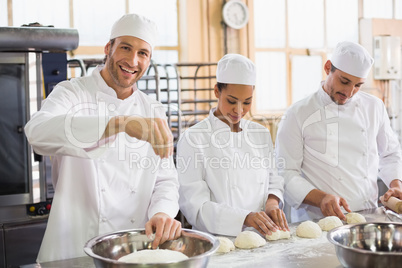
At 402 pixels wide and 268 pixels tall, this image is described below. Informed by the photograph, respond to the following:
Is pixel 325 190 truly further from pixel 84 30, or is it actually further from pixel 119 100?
pixel 84 30

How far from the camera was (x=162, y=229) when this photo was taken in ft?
5.12

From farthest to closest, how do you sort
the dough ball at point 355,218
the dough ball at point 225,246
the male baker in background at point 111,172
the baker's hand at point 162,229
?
the dough ball at point 355,218 < the male baker in background at point 111,172 < the dough ball at point 225,246 < the baker's hand at point 162,229

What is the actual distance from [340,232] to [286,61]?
468cm

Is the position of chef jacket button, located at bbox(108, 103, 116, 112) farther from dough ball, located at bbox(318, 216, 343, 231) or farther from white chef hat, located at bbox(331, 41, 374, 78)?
white chef hat, located at bbox(331, 41, 374, 78)

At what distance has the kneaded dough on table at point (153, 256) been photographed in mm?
1336

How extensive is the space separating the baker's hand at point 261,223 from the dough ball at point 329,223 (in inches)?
10.6

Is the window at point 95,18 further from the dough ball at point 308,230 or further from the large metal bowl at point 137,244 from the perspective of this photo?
the large metal bowl at point 137,244

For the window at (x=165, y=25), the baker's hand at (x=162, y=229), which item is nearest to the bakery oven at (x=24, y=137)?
the baker's hand at (x=162, y=229)

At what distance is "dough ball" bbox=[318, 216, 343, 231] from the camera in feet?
6.62

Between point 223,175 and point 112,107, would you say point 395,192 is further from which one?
point 112,107

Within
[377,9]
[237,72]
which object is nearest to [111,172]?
[237,72]

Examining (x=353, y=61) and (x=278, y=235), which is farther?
(x=353, y=61)

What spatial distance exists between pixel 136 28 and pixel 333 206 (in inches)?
48.3

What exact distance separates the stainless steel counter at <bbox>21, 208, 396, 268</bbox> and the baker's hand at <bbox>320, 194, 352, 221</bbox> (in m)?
0.35
